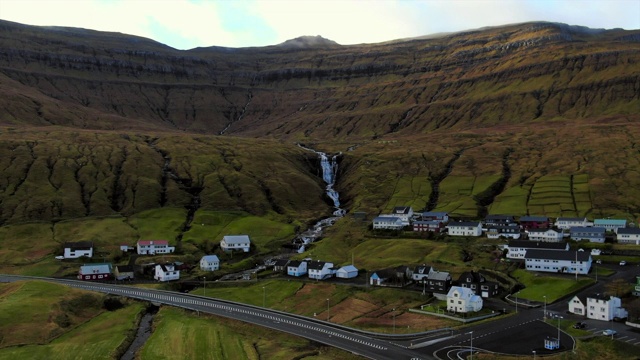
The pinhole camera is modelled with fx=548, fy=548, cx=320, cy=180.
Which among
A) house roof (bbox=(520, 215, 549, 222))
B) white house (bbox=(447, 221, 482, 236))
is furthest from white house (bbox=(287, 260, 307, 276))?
house roof (bbox=(520, 215, 549, 222))

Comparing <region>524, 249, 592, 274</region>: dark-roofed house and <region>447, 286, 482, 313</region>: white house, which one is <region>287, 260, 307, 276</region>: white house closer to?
<region>447, 286, 482, 313</region>: white house

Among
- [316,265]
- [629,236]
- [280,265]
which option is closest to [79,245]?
[280,265]

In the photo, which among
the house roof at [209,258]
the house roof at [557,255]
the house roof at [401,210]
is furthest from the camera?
the house roof at [401,210]

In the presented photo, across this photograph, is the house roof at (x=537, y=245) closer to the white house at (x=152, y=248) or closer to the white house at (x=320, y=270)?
the white house at (x=320, y=270)

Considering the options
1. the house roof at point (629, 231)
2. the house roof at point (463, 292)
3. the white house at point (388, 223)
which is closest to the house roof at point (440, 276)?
the house roof at point (463, 292)

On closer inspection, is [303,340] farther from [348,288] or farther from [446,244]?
[446,244]

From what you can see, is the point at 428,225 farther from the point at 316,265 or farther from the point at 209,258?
the point at 209,258

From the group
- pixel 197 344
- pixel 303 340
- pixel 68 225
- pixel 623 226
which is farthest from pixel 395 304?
pixel 68 225
